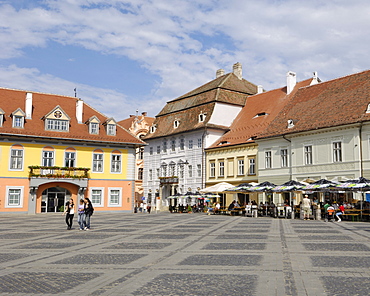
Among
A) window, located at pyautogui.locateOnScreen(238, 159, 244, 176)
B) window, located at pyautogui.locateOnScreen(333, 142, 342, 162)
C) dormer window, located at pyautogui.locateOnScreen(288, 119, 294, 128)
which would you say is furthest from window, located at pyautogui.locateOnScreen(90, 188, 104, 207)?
window, located at pyautogui.locateOnScreen(333, 142, 342, 162)

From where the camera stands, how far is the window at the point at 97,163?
45.1m

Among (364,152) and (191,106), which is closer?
(364,152)

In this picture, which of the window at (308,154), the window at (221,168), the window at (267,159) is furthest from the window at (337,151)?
the window at (221,168)

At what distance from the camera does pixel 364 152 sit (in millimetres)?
34281

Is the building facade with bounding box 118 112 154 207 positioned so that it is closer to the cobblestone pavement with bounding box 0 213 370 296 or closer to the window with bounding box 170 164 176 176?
the window with bounding box 170 164 176 176

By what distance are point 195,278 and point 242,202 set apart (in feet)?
134

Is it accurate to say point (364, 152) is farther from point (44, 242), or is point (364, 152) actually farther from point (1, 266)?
point (1, 266)

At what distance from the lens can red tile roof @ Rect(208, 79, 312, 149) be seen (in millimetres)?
47875

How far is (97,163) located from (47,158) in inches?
193

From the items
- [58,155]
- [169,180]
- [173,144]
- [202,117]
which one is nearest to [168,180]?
[169,180]

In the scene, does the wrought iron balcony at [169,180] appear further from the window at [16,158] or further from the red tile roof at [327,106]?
the window at [16,158]

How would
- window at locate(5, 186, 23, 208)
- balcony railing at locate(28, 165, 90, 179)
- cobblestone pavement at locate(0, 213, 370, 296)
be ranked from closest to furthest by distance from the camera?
cobblestone pavement at locate(0, 213, 370, 296)
window at locate(5, 186, 23, 208)
balcony railing at locate(28, 165, 90, 179)

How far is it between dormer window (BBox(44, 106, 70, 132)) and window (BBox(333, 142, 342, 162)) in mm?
24778

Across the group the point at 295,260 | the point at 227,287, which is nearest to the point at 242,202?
the point at 295,260
